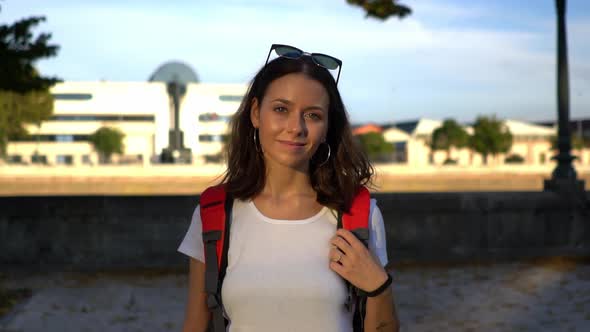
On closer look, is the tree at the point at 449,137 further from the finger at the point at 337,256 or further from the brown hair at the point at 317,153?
the finger at the point at 337,256

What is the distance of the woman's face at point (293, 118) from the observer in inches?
73.5

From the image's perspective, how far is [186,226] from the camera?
962 cm

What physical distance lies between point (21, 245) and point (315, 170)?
8338 millimetres

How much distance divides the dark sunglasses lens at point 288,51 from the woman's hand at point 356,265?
51 centimetres

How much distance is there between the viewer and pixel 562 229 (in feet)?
34.0

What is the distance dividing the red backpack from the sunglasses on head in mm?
375

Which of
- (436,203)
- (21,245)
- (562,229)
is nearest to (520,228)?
(562,229)

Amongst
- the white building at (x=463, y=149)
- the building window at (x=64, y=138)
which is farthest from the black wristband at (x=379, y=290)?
the white building at (x=463, y=149)

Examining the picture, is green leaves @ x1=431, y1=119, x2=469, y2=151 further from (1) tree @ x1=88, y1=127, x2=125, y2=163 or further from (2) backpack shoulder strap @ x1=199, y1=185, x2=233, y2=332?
(2) backpack shoulder strap @ x1=199, y1=185, x2=233, y2=332

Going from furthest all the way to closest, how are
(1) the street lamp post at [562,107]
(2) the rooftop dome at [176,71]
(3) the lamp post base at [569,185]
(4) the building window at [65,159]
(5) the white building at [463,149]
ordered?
(5) the white building at [463,149]
(2) the rooftop dome at [176,71]
(4) the building window at [65,159]
(1) the street lamp post at [562,107]
(3) the lamp post base at [569,185]

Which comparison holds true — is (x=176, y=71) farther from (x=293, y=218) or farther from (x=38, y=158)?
(x=293, y=218)

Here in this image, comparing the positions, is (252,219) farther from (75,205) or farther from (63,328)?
(75,205)

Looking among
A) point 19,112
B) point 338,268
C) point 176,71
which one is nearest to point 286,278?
point 338,268

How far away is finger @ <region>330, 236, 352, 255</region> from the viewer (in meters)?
1.74
